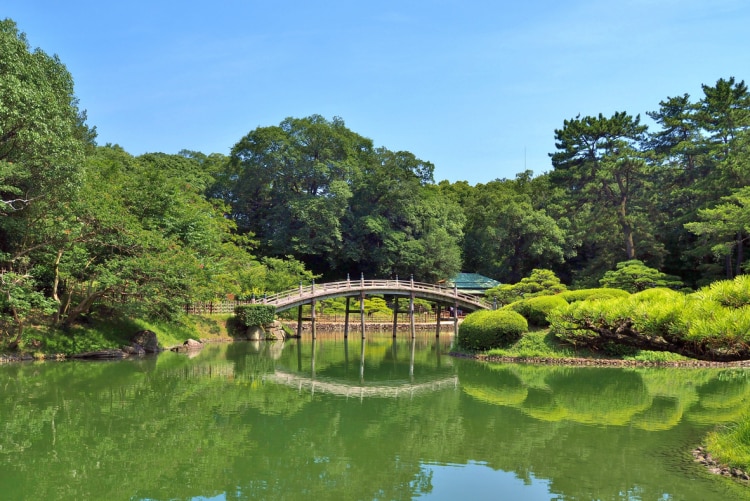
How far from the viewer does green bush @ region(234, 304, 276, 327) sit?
98.5 feet

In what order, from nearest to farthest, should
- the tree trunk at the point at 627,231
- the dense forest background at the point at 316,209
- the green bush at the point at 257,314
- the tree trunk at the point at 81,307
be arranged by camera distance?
the dense forest background at the point at 316,209 → the tree trunk at the point at 81,307 → the green bush at the point at 257,314 → the tree trunk at the point at 627,231

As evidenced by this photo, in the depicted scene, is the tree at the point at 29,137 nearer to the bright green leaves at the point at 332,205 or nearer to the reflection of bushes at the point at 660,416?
the reflection of bushes at the point at 660,416

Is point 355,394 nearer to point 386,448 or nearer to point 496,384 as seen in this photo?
point 496,384

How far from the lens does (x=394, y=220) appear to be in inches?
1827

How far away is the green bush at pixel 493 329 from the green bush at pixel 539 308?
0.67m

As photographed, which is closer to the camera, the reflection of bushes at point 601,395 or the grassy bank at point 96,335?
the reflection of bushes at point 601,395

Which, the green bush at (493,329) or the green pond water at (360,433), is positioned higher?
the green bush at (493,329)

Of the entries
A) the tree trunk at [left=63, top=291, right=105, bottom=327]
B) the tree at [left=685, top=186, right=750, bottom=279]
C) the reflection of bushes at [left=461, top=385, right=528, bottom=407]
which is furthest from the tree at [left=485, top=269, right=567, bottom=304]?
the tree trunk at [left=63, top=291, right=105, bottom=327]

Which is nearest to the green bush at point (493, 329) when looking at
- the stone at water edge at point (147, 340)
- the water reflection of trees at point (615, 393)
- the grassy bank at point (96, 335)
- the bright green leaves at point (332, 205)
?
the water reflection of trees at point (615, 393)

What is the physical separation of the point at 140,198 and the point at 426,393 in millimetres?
15772

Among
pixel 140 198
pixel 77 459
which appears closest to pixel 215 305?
pixel 140 198

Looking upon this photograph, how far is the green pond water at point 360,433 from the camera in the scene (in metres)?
7.52

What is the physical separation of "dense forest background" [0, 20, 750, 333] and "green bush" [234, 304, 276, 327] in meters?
1.28

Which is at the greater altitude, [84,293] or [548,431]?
[84,293]
